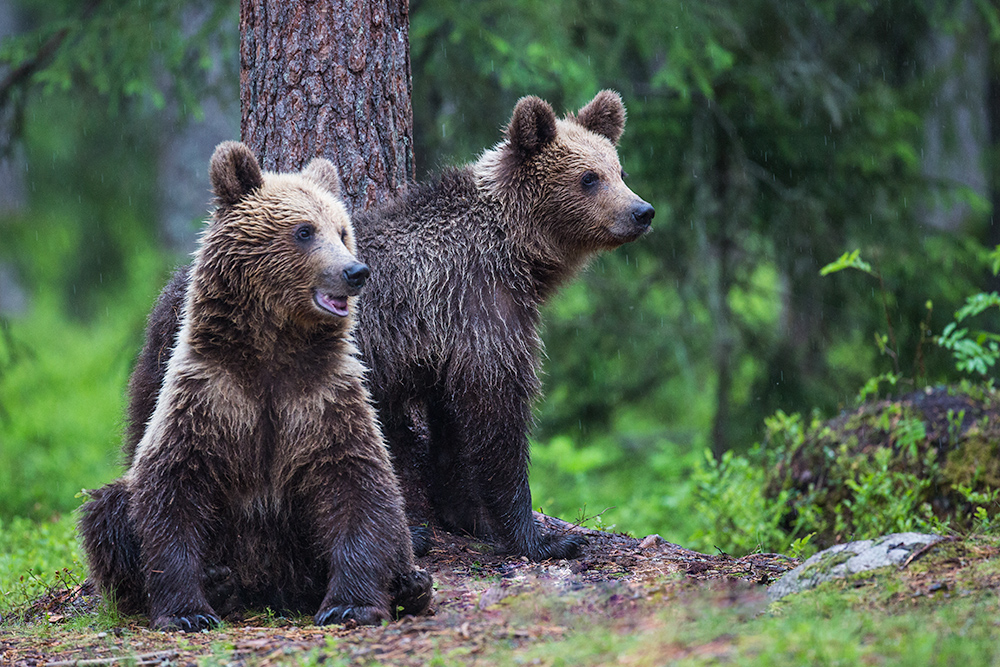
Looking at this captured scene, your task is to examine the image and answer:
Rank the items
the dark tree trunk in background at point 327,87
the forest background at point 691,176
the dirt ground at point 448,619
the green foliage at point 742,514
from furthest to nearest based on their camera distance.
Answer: the forest background at point 691,176, the green foliage at point 742,514, the dark tree trunk in background at point 327,87, the dirt ground at point 448,619

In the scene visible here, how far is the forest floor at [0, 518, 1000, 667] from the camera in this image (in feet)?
10.5

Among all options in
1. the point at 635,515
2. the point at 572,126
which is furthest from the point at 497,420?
the point at 635,515

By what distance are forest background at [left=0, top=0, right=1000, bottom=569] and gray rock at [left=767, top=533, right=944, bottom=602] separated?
293 centimetres

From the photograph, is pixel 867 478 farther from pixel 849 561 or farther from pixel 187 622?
pixel 187 622

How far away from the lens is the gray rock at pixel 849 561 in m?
4.05

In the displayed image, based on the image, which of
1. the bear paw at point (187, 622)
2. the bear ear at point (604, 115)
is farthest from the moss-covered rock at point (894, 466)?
the bear paw at point (187, 622)

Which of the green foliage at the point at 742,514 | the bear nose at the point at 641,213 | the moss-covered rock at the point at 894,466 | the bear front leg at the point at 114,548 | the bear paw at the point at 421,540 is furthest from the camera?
the green foliage at the point at 742,514

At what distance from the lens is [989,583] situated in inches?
145

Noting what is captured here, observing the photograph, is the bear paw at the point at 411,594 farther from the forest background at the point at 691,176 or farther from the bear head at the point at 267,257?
the forest background at the point at 691,176

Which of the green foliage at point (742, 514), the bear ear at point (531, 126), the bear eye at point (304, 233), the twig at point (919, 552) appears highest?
the bear ear at point (531, 126)

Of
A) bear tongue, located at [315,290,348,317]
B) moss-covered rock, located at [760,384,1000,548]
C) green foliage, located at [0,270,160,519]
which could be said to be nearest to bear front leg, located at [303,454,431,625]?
bear tongue, located at [315,290,348,317]

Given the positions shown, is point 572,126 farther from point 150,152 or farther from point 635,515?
point 150,152

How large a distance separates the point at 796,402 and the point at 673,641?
→ 6.55m

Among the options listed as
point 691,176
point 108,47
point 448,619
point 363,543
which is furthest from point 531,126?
point 108,47
